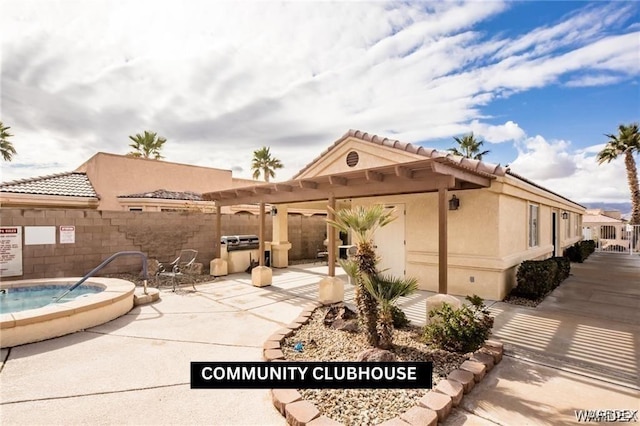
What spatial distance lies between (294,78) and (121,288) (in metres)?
7.57

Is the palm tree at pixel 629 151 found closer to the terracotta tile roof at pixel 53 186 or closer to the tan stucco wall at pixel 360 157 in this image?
the tan stucco wall at pixel 360 157

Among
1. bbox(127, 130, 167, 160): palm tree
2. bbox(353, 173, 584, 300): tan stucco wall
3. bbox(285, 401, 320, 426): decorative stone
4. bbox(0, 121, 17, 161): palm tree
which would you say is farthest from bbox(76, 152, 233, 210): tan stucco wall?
bbox(285, 401, 320, 426): decorative stone

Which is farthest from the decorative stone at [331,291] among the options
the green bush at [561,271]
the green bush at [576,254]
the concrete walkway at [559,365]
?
the green bush at [576,254]

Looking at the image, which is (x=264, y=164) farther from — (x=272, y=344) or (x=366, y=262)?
(x=366, y=262)

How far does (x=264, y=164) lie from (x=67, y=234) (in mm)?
26456

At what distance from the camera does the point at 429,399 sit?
343 centimetres

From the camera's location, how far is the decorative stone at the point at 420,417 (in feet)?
9.97

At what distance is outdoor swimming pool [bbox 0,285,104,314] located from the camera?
7743 mm

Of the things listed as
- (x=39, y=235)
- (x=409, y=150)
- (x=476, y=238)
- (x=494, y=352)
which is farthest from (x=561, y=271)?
(x=39, y=235)

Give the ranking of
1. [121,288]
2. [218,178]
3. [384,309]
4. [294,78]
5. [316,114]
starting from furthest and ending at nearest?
[218,178] < [316,114] < [294,78] < [121,288] < [384,309]

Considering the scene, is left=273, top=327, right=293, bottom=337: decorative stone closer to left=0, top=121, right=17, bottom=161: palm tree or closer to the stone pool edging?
the stone pool edging

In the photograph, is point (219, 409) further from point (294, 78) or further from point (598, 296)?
point (598, 296)

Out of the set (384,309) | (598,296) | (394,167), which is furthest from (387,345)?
(598,296)

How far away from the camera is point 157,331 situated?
610cm
